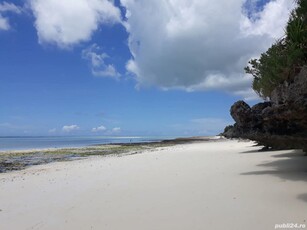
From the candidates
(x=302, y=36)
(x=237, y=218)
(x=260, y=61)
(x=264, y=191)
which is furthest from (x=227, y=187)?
(x=260, y=61)

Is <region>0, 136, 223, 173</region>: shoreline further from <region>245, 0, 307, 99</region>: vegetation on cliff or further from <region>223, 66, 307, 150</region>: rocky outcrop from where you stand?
<region>245, 0, 307, 99</region>: vegetation on cliff

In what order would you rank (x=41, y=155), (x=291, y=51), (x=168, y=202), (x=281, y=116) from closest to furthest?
(x=168, y=202) < (x=281, y=116) < (x=291, y=51) < (x=41, y=155)

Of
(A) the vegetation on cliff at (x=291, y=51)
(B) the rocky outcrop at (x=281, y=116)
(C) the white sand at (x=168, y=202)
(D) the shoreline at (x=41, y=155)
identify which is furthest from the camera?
(D) the shoreline at (x=41, y=155)

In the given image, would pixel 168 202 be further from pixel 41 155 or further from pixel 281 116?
pixel 41 155

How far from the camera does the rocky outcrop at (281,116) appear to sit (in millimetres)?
10211

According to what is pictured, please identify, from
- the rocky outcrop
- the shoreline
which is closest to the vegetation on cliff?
the rocky outcrop

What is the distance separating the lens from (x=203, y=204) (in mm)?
8875

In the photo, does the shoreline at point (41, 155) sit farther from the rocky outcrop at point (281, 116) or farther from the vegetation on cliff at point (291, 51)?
the vegetation on cliff at point (291, 51)

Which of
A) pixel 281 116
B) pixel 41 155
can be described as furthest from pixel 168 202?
pixel 41 155

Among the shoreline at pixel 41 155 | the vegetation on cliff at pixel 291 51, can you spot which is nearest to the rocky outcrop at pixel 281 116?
the vegetation on cliff at pixel 291 51

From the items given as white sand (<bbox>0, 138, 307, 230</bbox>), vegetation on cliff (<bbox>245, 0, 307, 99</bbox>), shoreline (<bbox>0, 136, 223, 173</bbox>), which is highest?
vegetation on cliff (<bbox>245, 0, 307, 99</bbox>)

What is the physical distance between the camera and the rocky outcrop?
10.2 metres

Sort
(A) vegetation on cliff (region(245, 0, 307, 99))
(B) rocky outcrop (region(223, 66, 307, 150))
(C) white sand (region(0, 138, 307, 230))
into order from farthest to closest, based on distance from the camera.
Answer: (A) vegetation on cliff (region(245, 0, 307, 99))
(B) rocky outcrop (region(223, 66, 307, 150))
(C) white sand (region(0, 138, 307, 230))

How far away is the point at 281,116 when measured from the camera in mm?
11273
